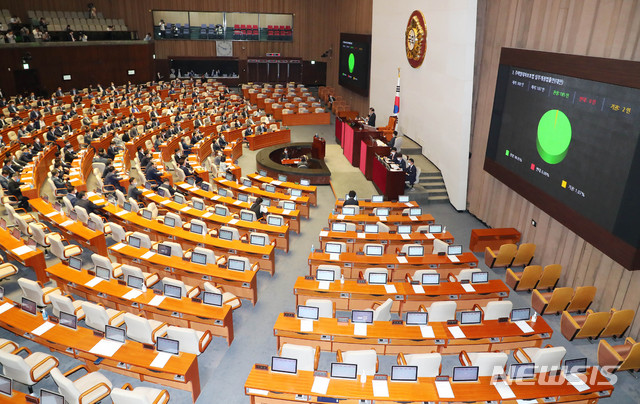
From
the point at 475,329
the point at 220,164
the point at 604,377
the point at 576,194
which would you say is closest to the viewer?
the point at 604,377

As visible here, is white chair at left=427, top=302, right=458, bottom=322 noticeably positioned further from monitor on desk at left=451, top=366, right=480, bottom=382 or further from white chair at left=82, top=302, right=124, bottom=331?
white chair at left=82, top=302, right=124, bottom=331

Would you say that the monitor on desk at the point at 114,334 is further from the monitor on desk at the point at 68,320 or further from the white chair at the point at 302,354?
the white chair at the point at 302,354

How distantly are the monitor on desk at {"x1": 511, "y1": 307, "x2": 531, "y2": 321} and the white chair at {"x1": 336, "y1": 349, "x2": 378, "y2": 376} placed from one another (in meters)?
3.24

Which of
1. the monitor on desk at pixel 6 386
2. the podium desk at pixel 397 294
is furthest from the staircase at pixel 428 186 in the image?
the monitor on desk at pixel 6 386

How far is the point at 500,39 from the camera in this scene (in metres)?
13.7

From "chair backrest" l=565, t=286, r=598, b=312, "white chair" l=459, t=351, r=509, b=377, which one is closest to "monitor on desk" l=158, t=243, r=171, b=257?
"white chair" l=459, t=351, r=509, b=377

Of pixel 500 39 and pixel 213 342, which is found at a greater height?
pixel 500 39

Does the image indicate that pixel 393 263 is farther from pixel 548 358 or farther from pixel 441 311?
pixel 548 358

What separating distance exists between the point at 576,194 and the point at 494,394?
18.2 feet

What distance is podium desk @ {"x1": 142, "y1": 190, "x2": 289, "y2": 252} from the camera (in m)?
12.6

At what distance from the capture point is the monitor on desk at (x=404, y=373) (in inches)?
277

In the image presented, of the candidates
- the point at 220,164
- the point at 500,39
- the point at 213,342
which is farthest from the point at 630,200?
the point at 220,164

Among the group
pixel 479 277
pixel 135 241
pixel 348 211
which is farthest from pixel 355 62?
pixel 479 277

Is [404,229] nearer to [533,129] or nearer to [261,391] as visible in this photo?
[533,129]
